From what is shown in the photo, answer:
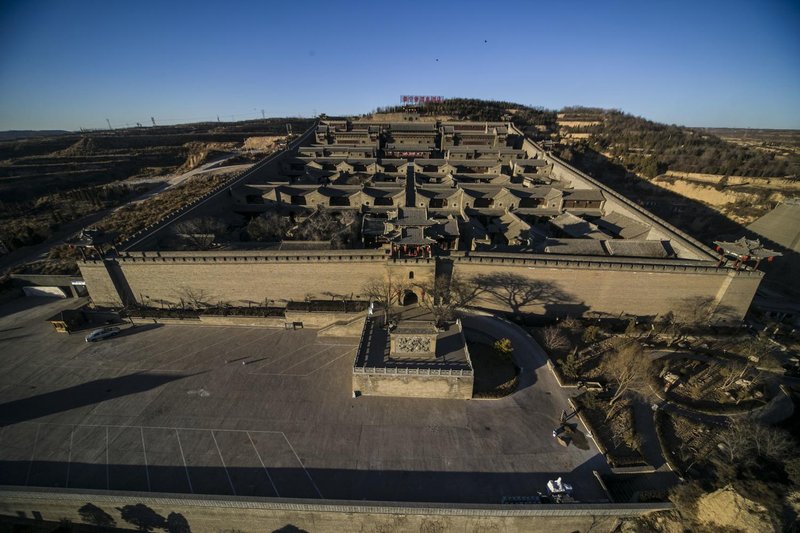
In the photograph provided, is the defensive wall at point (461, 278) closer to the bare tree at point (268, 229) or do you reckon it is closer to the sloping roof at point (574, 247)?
the sloping roof at point (574, 247)

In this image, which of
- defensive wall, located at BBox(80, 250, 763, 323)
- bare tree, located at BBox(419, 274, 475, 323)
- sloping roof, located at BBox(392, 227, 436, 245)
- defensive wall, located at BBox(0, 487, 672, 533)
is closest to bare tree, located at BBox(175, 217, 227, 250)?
defensive wall, located at BBox(80, 250, 763, 323)

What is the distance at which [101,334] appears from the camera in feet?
91.1

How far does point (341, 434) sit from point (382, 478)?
381 centimetres

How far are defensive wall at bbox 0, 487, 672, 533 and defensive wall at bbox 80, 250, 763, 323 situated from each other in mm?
16410

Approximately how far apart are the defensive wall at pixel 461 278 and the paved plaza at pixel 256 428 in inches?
202

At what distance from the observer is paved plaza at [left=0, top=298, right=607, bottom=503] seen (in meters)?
18.0

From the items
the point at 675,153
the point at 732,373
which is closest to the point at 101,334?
the point at 732,373

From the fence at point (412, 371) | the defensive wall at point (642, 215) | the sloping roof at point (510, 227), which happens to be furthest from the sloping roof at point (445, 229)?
the defensive wall at point (642, 215)

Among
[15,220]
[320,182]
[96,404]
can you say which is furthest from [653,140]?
[15,220]

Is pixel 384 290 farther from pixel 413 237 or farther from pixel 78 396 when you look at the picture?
pixel 78 396

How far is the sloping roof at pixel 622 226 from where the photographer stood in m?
36.0

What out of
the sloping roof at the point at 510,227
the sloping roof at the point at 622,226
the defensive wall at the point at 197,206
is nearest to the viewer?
the defensive wall at the point at 197,206

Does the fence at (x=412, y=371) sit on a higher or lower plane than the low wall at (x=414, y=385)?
higher

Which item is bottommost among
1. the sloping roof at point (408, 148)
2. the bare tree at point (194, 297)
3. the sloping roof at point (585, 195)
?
the bare tree at point (194, 297)
